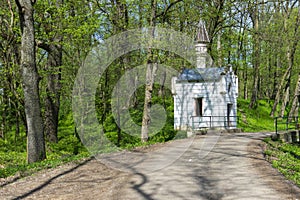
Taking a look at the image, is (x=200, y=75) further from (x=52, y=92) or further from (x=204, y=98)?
(x=52, y=92)

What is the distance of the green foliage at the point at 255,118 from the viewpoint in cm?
3277

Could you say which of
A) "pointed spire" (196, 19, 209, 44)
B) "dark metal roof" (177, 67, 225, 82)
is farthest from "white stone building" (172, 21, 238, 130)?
"pointed spire" (196, 19, 209, 44)

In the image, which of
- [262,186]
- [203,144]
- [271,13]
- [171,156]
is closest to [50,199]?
Result: [262,186]

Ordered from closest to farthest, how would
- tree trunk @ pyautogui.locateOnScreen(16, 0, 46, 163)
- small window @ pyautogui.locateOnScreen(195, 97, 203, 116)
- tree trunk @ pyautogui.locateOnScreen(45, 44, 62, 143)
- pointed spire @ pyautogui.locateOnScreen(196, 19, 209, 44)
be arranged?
tree trunk @ pyautogui.locateOnScreen(16, 0, 46, 163), tree trunk @ pyautogui.locateOnScreen(45, 44, 62, 143), small window @ pyautogui.locateOnScreen(195, 97, 203, 116), pointed spire @ pyautogui.locateOnScreen(196, 19, 209, 44)

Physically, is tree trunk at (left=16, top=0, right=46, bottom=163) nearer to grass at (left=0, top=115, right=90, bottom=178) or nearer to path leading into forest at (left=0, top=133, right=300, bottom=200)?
grass at (left=0, top=115, right=90, bottom=178)

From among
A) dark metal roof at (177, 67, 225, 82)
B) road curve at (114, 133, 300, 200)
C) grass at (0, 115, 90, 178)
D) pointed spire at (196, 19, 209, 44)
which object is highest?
pointed spire at (196, 19, 209, 44)

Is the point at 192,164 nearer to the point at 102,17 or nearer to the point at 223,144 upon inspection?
the point at 223,144

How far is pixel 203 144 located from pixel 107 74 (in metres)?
9.75

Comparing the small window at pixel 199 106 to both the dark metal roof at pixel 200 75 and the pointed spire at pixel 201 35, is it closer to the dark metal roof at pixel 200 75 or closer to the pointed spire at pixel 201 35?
the dark metal roof at pixel 200 75

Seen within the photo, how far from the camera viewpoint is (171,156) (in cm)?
1424

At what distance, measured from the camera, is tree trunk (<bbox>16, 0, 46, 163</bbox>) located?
14312mm

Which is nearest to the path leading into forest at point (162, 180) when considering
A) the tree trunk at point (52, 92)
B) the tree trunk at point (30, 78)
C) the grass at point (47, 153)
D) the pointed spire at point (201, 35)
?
the grass at point (47, 153)

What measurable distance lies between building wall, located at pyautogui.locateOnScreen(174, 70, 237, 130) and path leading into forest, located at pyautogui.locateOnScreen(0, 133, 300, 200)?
1081cm

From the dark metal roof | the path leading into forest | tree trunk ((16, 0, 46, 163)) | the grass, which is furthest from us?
the dark metal roof
